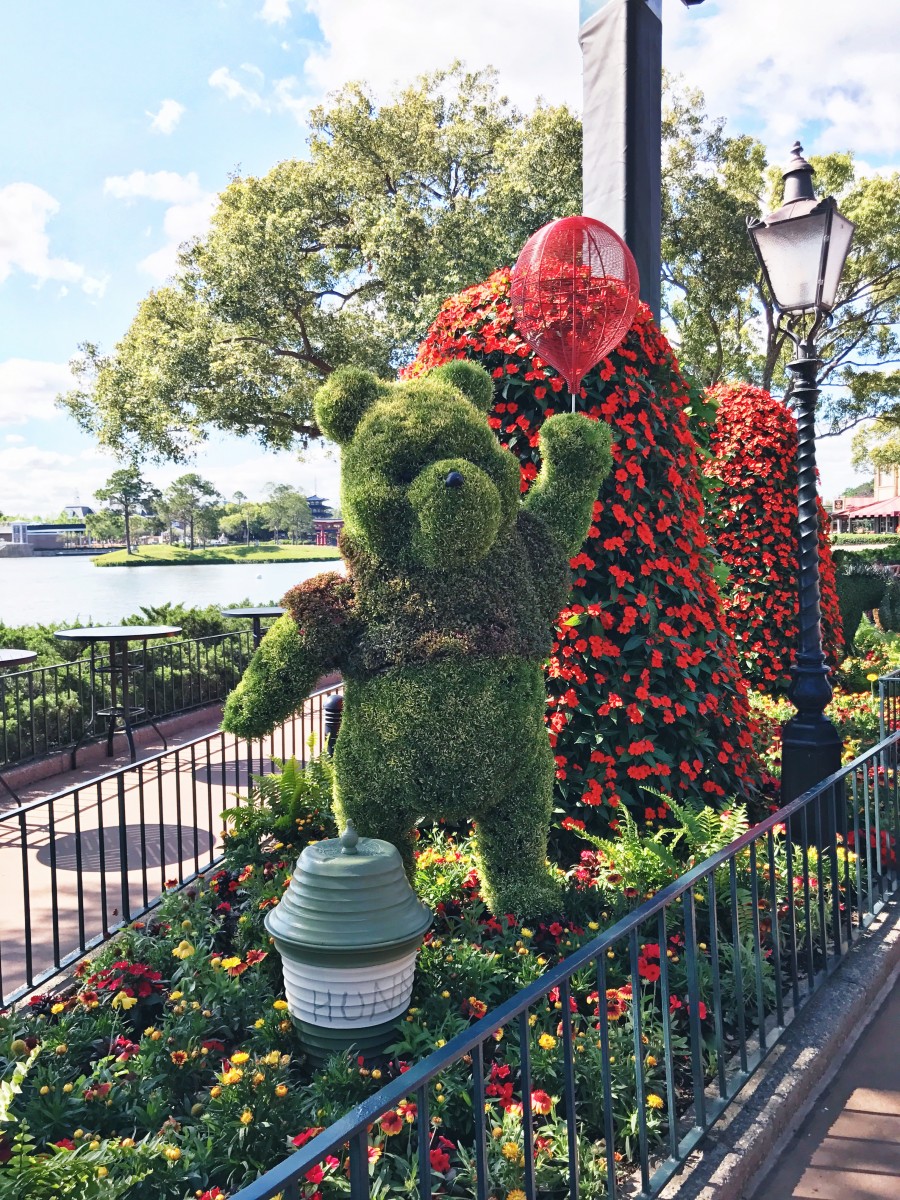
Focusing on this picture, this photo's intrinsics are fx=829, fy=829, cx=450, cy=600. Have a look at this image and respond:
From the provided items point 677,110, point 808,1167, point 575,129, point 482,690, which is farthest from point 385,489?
point 677,110

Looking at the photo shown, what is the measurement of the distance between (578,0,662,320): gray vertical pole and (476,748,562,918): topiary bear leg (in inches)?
139

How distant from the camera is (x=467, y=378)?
345cm

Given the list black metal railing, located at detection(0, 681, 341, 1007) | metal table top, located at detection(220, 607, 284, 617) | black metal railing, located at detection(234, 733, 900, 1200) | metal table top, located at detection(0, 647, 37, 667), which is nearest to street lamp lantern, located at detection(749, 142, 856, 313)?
black metal railing, located at detection(234, 733, 900, 1200)

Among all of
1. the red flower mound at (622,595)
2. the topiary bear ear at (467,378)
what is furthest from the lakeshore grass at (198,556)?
the topiary bear ear at (467,378)

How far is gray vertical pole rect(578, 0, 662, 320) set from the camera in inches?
216

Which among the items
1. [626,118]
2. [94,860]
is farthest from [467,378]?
[94,860]

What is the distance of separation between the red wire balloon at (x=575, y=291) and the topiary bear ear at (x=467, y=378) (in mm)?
406

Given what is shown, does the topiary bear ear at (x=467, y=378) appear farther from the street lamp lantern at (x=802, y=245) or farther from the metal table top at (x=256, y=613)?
the metal table top at (x=256, y=613)

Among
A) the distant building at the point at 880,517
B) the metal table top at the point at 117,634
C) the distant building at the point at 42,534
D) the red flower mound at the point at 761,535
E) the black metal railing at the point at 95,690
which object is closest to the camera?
the metal table top at the point at 117,634

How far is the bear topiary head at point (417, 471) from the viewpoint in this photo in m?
2.85

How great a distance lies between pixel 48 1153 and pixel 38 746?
19.6 feet

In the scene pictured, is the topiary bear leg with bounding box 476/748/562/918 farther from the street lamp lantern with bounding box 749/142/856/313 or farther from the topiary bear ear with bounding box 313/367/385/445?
the street lamp lantern with bounding box 749/142/856/313

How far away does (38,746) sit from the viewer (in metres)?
7.68

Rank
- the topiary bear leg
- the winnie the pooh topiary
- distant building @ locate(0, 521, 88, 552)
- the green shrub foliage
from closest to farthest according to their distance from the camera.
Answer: the winnie the pooh topiary
the topiary bear leg
the green shrub foliage
distant building @ locate(0, 521, 88, 552)
